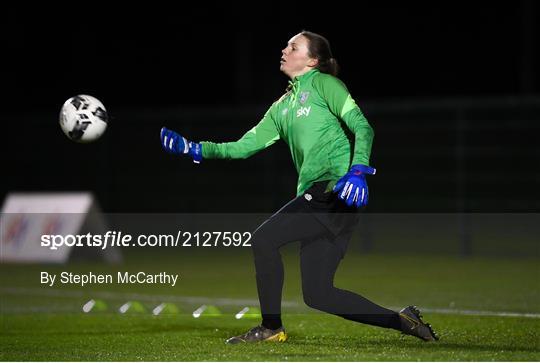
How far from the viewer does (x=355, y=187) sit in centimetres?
840

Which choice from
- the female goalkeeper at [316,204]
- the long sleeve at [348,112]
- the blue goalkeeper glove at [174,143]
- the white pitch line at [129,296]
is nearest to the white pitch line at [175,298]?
the white pitch line at [129,296]

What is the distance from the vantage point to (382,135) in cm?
2164

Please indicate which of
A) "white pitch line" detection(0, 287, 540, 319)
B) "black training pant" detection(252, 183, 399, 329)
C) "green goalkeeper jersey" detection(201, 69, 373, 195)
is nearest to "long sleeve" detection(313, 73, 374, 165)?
"green goalkeeper jersey" detection(201, 69, 373, 195)

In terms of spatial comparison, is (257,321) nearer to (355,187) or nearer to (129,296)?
(129,296)

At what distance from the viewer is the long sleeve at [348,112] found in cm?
857

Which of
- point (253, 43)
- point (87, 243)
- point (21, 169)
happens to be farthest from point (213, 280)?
point (253, 43)

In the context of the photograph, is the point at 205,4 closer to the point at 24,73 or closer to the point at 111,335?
the point at 24,73

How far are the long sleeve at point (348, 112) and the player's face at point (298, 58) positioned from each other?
159 mm

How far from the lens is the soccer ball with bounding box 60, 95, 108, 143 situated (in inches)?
385

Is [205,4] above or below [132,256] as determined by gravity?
above

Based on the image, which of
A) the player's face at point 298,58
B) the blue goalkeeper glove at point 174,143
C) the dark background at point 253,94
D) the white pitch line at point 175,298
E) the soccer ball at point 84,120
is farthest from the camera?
the dark background at point 253,94

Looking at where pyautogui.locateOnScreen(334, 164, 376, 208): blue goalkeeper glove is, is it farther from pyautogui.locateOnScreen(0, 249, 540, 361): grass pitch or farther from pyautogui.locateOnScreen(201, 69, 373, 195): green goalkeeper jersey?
pyautogui.locateOnScreen(0, 249, 540, 361): grass pitch

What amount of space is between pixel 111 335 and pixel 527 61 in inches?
666

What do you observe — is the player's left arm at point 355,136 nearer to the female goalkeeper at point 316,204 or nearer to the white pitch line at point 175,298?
the female goalkeeper at point 316,204
